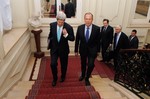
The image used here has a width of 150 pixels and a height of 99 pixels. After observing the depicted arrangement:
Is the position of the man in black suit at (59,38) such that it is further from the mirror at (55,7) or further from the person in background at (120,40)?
the mirror at (55,7)

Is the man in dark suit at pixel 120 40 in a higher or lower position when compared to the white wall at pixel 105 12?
lower

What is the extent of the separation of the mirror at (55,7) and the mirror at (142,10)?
9.30 feet

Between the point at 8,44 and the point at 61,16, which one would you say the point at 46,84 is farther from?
the point at 61,16

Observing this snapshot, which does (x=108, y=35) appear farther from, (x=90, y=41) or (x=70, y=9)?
(x=90, y=41)

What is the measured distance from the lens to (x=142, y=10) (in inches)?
295

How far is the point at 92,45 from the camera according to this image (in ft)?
12.8

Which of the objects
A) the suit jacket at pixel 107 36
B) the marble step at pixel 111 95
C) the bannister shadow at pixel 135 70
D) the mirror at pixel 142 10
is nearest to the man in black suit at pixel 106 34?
the suit jacket at pixel 107 36

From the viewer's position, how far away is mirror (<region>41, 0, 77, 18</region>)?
258 inches

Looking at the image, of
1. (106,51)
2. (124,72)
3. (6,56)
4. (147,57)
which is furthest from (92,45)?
(106,51)

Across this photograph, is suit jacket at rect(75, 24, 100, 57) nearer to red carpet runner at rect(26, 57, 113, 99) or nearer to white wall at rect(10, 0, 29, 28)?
red carpet runner at rect(26, 57, 113, 99)

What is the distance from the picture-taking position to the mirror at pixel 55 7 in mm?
6562

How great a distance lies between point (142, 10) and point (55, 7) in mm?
3825

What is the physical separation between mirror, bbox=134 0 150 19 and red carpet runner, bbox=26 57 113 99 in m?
2.95

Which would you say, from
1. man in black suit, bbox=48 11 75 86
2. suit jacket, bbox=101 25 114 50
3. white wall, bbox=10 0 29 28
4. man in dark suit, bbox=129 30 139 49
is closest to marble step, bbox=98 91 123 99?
man in black suit, bbox=48 11 75 86
